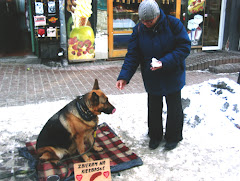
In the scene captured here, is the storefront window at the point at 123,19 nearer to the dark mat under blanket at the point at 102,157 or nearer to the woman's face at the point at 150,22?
the dark mat under blanket at the point at 102,157

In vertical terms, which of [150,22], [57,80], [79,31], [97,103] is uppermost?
→ [150,22]

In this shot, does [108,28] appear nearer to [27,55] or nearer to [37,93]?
[27,55]

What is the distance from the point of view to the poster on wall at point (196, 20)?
9641 millimetres

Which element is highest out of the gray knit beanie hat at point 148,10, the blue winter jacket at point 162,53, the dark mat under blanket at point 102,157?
the gray knit beanie hat at point 148,10

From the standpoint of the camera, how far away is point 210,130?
13.1ft

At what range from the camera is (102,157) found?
3.34m

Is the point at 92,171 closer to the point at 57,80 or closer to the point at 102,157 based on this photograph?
the point at 102,157

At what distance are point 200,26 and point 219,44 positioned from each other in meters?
1.31

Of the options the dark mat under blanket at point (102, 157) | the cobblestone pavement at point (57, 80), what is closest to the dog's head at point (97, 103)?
the dark mat under blanket at point (102, 157)

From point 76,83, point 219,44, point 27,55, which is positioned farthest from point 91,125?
point 219,44

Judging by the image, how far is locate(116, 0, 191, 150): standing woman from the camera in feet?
9.80

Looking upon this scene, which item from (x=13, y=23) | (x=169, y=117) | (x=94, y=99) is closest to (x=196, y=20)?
(x=169, y=117)

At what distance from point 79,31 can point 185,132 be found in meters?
5.52

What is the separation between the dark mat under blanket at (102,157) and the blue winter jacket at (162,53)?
89 centimetres
